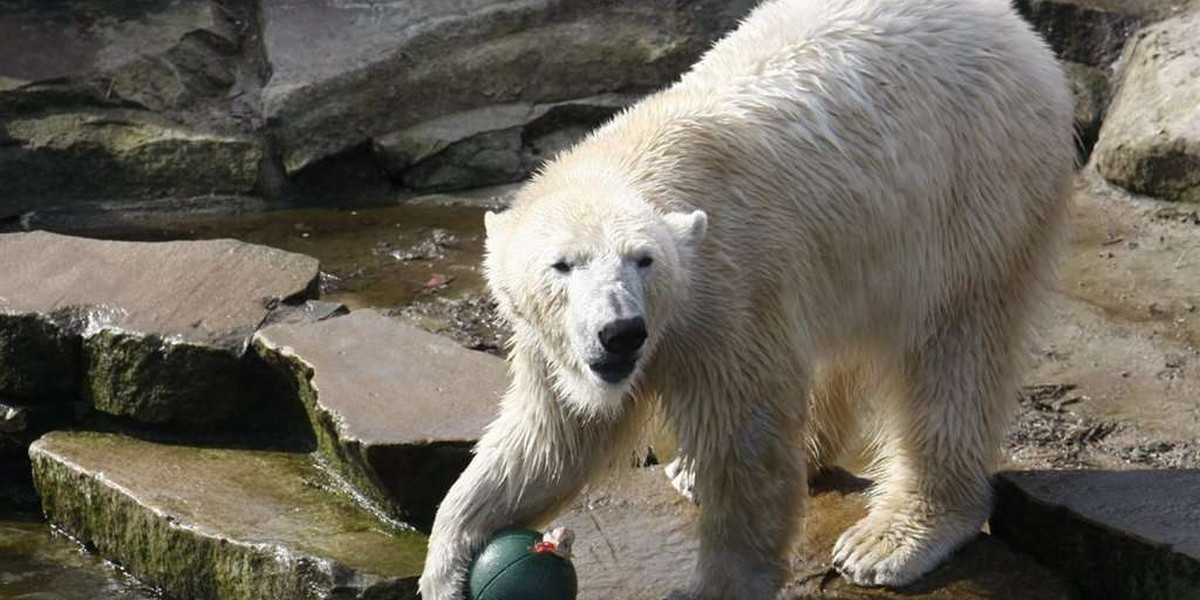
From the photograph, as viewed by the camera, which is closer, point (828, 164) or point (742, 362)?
point (742, 362)

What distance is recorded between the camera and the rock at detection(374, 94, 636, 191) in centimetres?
801

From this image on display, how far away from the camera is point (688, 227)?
4.04m

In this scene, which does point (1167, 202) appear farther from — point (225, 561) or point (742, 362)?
point (225, 561)

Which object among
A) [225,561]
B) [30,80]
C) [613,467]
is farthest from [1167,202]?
[30,80]

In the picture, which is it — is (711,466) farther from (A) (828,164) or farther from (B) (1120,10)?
(B) (1120,10)

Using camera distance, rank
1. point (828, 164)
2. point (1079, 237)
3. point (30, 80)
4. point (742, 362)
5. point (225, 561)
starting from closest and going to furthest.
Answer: point (742, 362) → point (828, 164) → point (225, 561) → point (1079, 237) → point (30, 80)

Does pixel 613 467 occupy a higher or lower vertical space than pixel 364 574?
higher

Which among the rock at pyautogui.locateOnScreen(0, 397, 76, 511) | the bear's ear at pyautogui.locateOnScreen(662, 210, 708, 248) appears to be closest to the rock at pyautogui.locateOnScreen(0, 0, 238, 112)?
the rock at pyautogui.locateOnScreen(0, 397, 76, 511)

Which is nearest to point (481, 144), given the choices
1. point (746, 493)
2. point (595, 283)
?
point (746, 493)

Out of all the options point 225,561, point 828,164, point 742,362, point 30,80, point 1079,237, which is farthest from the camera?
point 30,80

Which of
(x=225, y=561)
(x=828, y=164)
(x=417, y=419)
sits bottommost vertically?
(x=225, y=561)

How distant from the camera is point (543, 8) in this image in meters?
8.31

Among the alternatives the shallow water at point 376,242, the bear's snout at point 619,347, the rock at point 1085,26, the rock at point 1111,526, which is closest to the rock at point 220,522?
the bear's snout at point 619,347

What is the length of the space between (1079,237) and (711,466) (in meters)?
3.36
